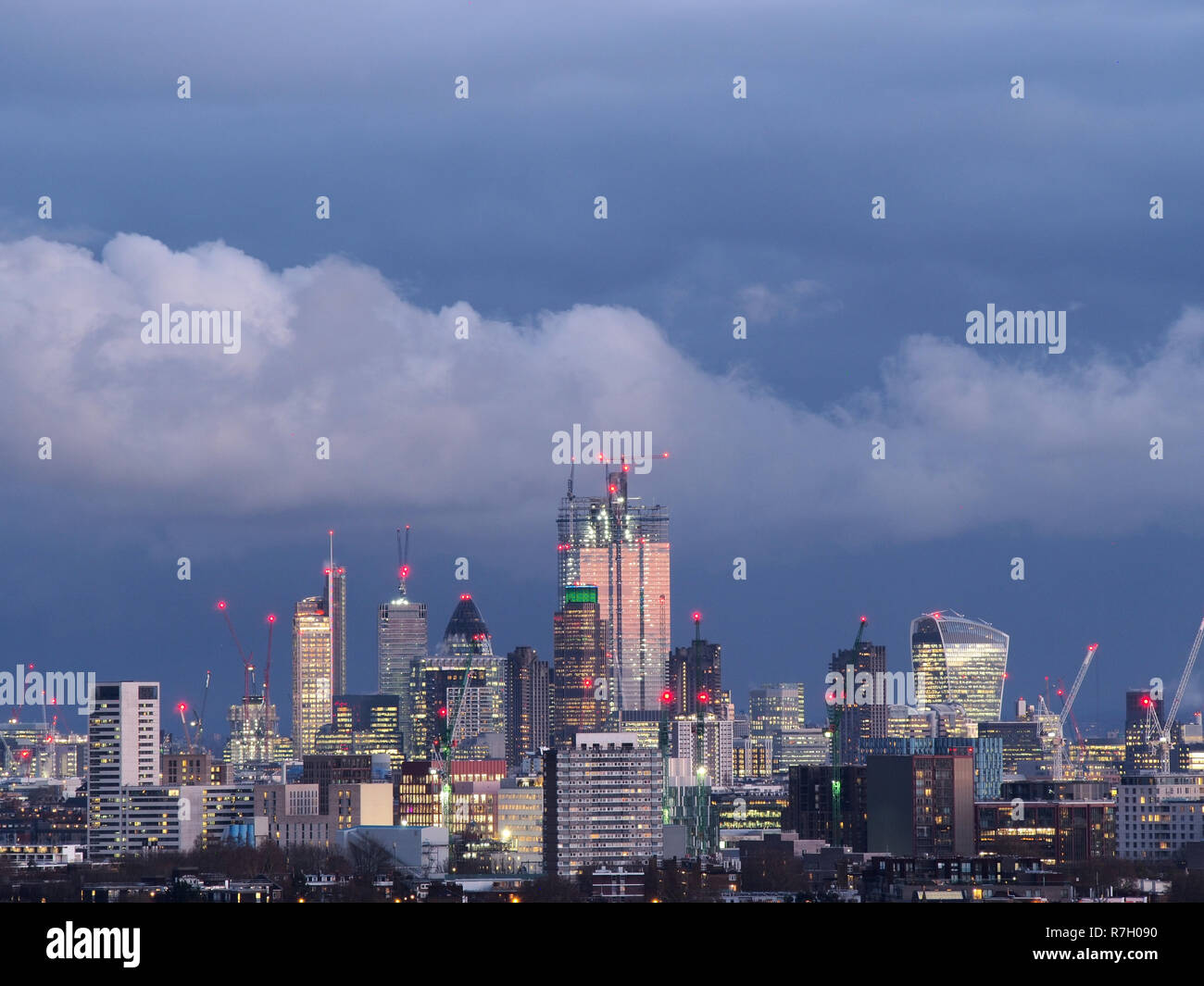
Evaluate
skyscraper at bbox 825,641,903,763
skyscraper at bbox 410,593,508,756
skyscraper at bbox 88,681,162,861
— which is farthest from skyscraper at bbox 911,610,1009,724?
skyscraper at bbox 88,681,162,861

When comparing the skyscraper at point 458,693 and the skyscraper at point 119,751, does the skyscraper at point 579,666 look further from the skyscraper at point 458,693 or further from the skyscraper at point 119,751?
the skyscraper at point 119,751

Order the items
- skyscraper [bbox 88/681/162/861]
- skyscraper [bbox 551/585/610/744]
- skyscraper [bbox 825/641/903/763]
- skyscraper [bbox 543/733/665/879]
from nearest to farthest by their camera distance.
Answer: skyscraper [bbox 543/733/665/879] → skyscraper [bbox 88/681/162/861] → skyscraper [bbox 825/641/903/763] → skyscraper [bbox 551/585/610/744]

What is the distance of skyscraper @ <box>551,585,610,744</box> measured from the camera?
154375 millimetres

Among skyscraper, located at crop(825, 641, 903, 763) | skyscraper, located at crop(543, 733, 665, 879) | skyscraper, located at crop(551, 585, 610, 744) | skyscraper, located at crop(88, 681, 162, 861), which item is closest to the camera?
skyscraper, located at crop(543, 733, 665, 879)

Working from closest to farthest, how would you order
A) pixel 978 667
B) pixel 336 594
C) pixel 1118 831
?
pixel 1118 831
pixel 978 667
pixel 336 594

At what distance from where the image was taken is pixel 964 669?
517ft

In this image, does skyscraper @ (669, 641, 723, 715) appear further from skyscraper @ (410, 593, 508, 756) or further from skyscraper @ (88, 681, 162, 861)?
skyscraper @ (88, 681, 162, 861)

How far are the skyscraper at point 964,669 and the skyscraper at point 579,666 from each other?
26.1 meters

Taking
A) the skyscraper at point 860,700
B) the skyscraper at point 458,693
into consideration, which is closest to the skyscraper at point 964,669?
the skyscraper at point 860,700

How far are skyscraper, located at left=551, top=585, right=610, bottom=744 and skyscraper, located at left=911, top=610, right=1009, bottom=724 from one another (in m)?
26.1
